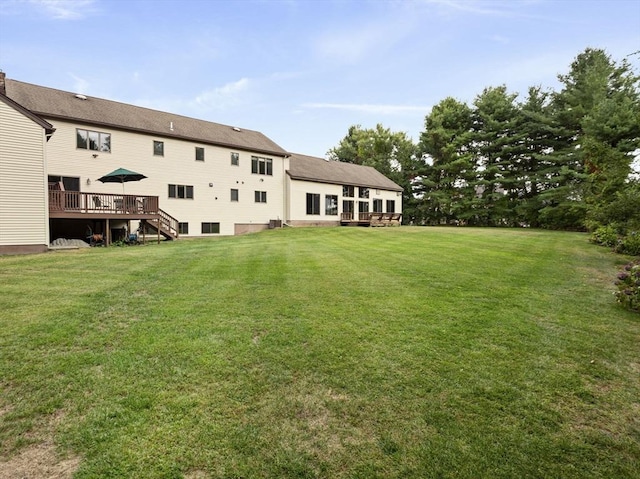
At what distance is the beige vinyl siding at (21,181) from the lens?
12305mm

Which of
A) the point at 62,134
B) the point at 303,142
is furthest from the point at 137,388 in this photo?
the point at 303,142

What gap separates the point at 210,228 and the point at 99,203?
7.24m

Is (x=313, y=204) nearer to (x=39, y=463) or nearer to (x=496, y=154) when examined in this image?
(x=496, y=154)

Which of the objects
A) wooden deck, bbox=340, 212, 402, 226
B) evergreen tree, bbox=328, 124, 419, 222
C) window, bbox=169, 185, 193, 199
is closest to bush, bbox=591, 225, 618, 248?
wooden deck, bbox=340, 212, 402, 226

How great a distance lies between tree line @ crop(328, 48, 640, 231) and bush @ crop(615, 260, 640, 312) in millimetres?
16611

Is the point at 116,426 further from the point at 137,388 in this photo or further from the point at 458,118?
the point at 458,118

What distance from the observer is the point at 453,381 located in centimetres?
320

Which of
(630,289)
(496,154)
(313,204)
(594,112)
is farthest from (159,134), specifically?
(496,154)

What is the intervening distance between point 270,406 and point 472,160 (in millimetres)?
37791

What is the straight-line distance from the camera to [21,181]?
1262cm

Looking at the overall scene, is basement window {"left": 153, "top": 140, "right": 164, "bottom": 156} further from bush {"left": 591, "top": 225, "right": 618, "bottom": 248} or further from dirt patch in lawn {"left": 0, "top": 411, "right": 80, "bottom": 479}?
bush {"left": 591, "top": 225, "right": 618, "bottom": 248}

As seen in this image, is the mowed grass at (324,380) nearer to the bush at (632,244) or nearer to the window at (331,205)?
the bush at (632,244)

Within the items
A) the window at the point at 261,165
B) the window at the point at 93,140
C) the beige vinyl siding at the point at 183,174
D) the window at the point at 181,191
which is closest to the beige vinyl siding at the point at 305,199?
the beige vinyl siding at the point at 183,174

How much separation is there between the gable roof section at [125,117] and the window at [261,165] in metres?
0.62
